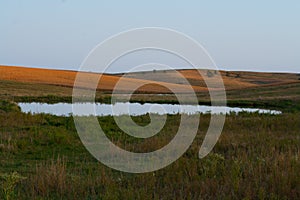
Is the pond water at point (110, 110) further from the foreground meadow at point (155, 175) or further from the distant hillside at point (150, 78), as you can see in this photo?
the distant hillside at point (150, 78)

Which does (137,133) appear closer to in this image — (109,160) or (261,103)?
(109,160)

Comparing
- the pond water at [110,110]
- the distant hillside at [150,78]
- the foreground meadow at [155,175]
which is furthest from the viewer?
the distant hillside at [150,78]

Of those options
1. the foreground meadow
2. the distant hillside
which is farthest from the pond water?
the distant hillside

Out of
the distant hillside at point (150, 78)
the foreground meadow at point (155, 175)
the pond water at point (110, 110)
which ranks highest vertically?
the distant hillside at point (150, 78)

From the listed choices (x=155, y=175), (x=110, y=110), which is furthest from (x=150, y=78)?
(x=155, y=175)

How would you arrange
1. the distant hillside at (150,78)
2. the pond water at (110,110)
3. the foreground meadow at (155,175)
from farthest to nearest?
the distant hillside at (150,78) < the pond water at (110,110) < the foreground meadow at (155,175)

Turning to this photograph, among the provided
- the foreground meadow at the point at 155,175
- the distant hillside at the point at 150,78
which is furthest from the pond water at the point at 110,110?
the distant hillside at the point at 150,78

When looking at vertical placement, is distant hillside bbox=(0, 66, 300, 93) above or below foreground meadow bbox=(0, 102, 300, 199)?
above

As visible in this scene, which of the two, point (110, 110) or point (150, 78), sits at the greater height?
point (150, 78)

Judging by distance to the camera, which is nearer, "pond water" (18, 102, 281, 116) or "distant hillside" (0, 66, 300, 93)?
"pond water" (18, 102, 281, 116)

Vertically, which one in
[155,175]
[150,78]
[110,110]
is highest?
[150,78]

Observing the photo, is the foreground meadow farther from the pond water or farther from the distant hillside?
the distant hillside

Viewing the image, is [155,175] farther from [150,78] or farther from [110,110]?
[150,78]

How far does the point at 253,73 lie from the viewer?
445 feet
